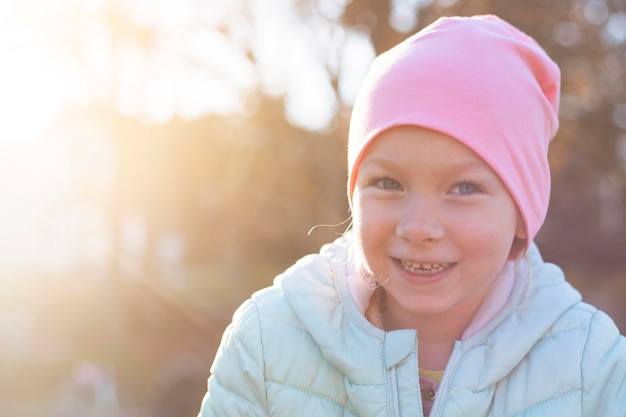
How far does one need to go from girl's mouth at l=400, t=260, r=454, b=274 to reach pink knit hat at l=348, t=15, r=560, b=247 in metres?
0.23

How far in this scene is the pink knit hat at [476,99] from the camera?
1.59 m

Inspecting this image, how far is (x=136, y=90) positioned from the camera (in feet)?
23.1

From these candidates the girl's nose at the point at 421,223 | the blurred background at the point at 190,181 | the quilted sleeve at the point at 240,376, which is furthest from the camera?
the blurred background at the point at 190,181

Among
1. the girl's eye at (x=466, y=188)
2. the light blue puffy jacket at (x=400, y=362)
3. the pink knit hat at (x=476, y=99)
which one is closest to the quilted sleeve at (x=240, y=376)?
the light blue puffy jacket at (x=400, y=362)

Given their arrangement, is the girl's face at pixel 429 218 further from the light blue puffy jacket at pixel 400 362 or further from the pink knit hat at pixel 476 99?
the light blue puffy jacket at pixel 400 362

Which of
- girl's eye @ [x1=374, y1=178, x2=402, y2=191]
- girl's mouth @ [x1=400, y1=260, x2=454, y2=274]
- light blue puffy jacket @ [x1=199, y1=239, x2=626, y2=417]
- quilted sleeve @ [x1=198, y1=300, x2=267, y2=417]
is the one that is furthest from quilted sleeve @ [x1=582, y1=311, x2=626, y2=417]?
quilted sleeve @ [x1=198, y1=300, x2=267, y2=417]

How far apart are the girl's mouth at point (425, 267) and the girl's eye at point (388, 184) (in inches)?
6.7

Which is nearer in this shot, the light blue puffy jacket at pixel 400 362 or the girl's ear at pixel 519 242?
the light blue puffy jacket at pixel 400 362

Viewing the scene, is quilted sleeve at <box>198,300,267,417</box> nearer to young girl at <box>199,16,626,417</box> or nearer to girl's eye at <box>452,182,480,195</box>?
young girl at <box>199,16,626,417</box>

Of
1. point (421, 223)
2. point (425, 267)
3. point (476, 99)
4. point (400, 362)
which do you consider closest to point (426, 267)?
point (425, 267)

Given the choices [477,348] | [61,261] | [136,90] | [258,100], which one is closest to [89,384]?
[136,90]

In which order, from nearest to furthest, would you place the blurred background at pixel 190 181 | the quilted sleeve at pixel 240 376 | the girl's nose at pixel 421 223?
the girl's nose at pixel 421 223 → the quilted sleeve at pixel 240 376 → the blurred background at pixel 190 181

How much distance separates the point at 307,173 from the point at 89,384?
293 cm

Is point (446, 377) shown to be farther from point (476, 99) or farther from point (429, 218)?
point (476, 99)
